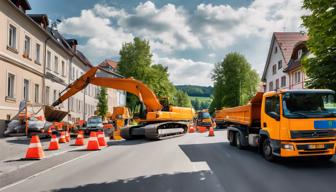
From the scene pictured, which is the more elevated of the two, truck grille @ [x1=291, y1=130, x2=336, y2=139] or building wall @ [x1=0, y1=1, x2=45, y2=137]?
building wall @ [x1=0, y1=1, x2=45, y2=137]

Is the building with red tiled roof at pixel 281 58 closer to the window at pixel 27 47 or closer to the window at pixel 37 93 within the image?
the window at pixel 37 93

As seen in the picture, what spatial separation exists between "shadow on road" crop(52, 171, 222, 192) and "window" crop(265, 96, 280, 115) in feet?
11.1

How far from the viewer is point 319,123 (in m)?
9.31

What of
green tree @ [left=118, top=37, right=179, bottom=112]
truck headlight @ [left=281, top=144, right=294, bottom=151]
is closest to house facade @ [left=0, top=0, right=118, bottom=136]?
truck headlight @ [left=281, top=144, right=294, bottom=151]

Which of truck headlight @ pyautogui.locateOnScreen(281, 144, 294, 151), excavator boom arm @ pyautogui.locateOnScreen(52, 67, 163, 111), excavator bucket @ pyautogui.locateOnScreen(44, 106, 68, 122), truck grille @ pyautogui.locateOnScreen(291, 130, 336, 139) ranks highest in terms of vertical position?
excavator boom arm @ pyautogui.locateOnScreen(52, 67, 163, 111)

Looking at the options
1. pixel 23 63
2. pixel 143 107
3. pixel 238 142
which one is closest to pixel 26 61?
pixel 23 63

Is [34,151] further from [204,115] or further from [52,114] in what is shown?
[204,115]

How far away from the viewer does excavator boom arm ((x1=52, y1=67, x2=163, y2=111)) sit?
1927 centimetres

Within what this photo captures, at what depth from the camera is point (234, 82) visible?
66.2 m

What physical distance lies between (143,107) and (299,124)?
12.9 meters

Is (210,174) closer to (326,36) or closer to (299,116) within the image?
(299,116)

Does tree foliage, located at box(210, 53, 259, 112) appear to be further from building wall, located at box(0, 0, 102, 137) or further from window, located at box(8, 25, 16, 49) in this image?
window, located at box(8, 25, 16, 49)

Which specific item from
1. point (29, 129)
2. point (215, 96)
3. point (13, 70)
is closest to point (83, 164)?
point (29, 129)

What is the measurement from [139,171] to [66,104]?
98.4 ft
